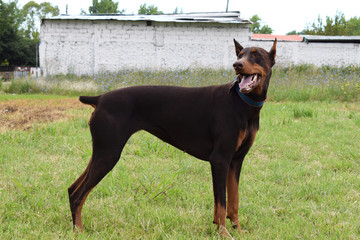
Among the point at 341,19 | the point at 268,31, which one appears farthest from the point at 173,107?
the point at 268,31

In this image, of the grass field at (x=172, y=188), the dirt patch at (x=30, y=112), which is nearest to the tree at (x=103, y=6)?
the dirt patch at (x=30, y=112)

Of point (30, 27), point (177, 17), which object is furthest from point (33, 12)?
point (177, 17)

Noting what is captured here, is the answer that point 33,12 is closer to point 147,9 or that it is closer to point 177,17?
point 147,9

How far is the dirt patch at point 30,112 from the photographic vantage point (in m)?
7.03

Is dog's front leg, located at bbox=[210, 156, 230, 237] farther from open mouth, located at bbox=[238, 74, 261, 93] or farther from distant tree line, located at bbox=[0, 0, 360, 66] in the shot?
distant tree line, located at bbox=[0, 0, 360, 66]

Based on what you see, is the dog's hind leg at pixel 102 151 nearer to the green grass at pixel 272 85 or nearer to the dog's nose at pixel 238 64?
the dog's nose at pixel 238 64

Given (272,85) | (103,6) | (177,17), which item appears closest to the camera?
(272,85)

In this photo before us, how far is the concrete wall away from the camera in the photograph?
1814cm

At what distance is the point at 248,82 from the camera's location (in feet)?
8.80

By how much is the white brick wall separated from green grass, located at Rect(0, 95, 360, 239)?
507 inches

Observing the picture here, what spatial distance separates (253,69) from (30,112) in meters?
7.10

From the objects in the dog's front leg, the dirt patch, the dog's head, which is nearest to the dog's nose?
the dog's head

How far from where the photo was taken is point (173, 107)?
2982mm

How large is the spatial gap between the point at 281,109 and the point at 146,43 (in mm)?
11676
